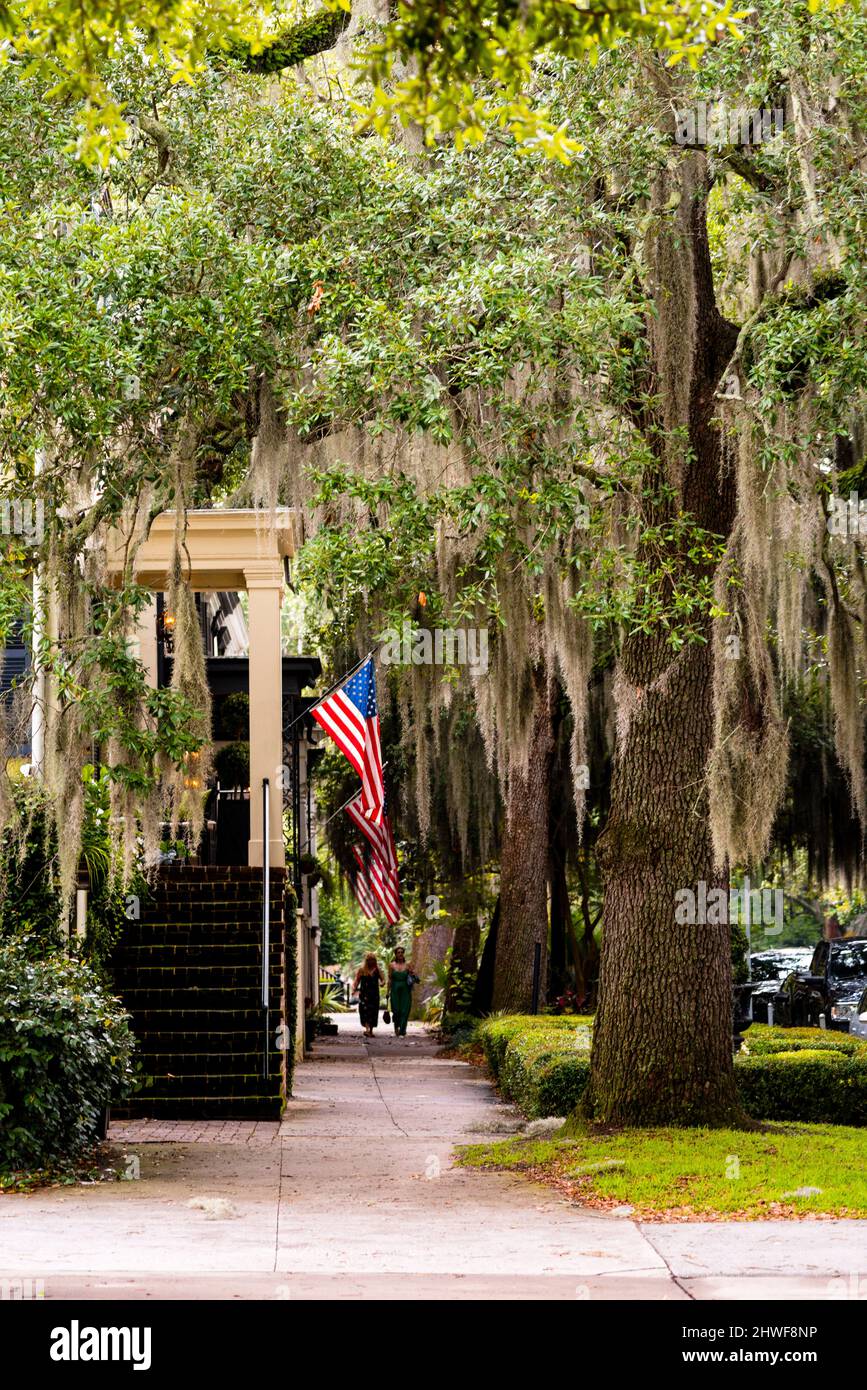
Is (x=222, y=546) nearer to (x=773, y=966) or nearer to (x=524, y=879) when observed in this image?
(x=524, y=879)

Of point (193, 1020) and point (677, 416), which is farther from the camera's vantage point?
point (193, 1020)

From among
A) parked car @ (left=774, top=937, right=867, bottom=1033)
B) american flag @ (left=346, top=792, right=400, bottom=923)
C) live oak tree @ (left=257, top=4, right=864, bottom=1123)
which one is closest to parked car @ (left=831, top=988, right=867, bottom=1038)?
parked car @ (left=774, top=937, right=867, bottom=1033)

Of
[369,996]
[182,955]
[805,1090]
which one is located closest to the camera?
[805,1090]

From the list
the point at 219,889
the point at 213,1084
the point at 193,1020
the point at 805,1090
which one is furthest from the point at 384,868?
the point at 805,1090

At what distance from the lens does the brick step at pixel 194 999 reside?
1336cm

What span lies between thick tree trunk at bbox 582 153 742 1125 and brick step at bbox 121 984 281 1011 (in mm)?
4167

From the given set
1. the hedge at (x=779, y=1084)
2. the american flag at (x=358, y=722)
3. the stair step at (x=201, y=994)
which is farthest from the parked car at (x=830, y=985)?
the stair step at (x=201, y=994)

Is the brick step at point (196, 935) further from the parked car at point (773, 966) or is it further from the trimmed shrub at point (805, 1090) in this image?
the parked car at point (773, 966)

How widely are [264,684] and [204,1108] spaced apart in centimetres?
529

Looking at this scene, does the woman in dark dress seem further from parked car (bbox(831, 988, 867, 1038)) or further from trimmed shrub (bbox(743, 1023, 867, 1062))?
trimmed shrub (bbox(743, 1023, 867, 1062))

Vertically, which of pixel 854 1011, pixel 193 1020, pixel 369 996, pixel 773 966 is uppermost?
pixel 193 1020

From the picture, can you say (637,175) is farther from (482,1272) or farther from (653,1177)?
(482,1272)

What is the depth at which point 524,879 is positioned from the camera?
19922 mm

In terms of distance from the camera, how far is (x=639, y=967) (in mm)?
10211
